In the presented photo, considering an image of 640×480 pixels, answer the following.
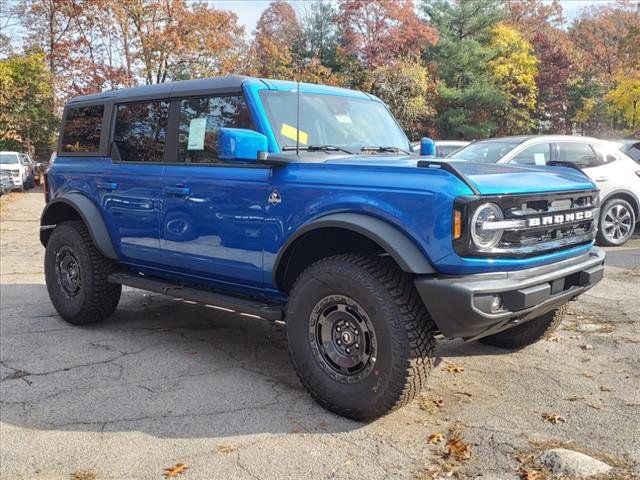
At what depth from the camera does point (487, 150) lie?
354 inches

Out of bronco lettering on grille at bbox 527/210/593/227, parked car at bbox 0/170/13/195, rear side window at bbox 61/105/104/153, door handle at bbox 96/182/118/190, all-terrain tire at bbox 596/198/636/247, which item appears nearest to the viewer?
bronco lettering on grille at bbox 527/210/593/227

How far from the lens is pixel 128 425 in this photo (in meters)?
3.49

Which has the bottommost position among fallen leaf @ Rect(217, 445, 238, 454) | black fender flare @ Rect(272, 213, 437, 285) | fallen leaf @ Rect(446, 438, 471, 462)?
fallen leaf @ Rect(217, 445, 238, 454)

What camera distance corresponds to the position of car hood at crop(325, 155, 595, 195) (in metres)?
3.24

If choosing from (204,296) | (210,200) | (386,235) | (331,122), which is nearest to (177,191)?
(210,200)

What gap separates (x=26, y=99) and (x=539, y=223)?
32.1 metres

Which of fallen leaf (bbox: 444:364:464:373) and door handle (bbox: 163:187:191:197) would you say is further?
door handle (bbox: 163:187:191:197)

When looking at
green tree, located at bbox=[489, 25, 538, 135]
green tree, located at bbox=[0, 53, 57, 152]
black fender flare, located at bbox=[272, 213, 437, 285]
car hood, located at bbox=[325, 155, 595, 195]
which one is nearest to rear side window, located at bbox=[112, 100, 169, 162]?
car hood, located at bbox=[325, 155, 595, 195]

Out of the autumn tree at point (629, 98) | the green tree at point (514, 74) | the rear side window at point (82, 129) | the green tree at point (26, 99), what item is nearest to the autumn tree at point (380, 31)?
the green tree at point (514, 74)

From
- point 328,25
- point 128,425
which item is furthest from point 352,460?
point 328,25

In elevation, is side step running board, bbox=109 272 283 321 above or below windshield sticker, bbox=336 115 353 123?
below

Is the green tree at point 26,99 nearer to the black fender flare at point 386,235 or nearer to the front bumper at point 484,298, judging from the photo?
the black fender flare at point 386,235

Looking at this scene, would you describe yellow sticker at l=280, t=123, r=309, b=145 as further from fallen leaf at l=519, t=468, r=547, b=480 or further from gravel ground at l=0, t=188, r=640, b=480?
fallen leaf at l=519, t=468, r=547, b=480

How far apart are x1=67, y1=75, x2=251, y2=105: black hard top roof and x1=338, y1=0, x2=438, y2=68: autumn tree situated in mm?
25967
